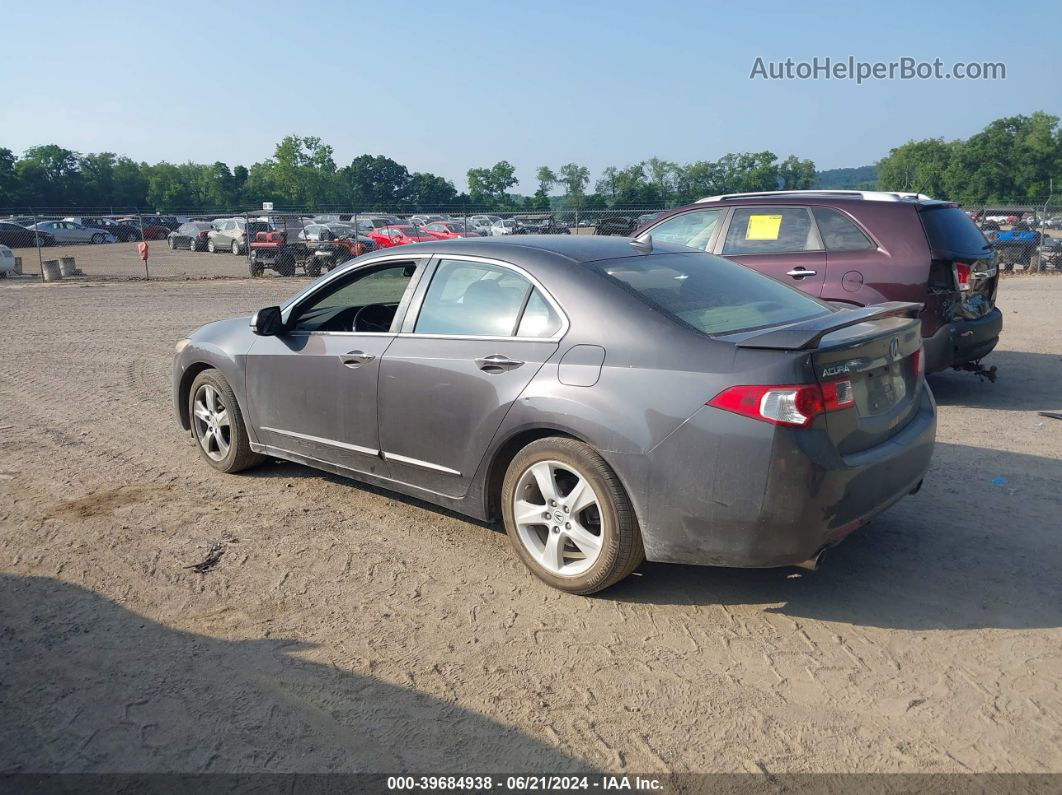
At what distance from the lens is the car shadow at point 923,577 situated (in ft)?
12.6

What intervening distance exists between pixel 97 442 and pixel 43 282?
19101 millimetres

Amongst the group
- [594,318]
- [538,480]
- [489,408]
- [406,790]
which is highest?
[594,318]

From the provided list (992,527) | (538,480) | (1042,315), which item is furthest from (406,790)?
(1042,315)

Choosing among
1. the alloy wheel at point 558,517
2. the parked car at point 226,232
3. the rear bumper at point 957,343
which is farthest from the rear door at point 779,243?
the parked car at point 226,232

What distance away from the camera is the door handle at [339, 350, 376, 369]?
15.8ft

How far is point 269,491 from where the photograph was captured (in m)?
5.55

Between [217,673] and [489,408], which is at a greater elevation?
[489,408]

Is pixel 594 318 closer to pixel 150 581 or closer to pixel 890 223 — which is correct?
pixel 150 581

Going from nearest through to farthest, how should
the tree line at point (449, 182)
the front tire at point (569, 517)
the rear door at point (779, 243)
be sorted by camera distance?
the front tire at point (569, 517) < the rear door at point (779, 243) < the tree line at point (449, 182)

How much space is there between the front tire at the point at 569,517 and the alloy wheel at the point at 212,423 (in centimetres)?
250

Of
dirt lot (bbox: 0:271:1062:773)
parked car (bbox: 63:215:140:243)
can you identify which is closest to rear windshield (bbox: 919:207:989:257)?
dirt lot (bbox: 0:271:1062:773)

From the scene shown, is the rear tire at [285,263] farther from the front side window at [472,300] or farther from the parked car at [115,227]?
the parked car at [115,227]

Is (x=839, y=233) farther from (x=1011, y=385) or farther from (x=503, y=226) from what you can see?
(x=503, y=226)

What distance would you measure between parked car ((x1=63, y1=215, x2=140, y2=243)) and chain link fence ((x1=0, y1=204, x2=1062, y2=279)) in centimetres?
6
